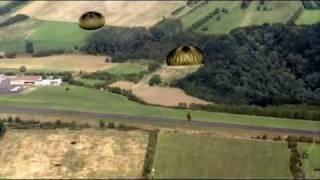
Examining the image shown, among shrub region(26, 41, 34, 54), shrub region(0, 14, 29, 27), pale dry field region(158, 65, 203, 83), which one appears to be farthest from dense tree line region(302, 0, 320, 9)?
shrub region(0, 14, 29, 27)

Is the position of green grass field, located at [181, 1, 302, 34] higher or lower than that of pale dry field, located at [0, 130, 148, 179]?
higher

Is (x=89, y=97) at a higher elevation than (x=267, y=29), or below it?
below

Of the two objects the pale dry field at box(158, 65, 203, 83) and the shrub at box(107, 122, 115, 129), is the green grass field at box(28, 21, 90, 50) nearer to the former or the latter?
the pale dry field at box(158, 65, 203, 83)

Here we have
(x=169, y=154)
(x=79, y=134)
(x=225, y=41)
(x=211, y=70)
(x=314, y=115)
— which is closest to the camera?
(x=169, y=154)

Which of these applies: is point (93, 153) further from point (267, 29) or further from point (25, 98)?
point (267, 29)

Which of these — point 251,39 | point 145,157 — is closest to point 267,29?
point 251,39

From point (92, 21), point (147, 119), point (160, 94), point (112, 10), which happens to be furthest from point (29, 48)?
point (92, 21)

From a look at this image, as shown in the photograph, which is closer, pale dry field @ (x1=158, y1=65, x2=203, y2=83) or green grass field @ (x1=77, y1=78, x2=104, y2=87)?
green grass field @ (x1=77, y1=78, x2=104, y2=87)
